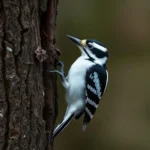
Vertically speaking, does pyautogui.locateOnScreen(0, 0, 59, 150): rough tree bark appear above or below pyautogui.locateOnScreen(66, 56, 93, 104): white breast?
above

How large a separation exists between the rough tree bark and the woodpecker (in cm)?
65

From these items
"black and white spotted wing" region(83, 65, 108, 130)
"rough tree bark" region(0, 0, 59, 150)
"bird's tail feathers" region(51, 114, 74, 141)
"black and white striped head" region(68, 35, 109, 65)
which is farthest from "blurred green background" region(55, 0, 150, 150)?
"rough tree bark" region(0, 0, 59, 150)

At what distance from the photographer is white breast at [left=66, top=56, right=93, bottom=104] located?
173 inches

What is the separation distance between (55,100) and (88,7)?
11.3 feet

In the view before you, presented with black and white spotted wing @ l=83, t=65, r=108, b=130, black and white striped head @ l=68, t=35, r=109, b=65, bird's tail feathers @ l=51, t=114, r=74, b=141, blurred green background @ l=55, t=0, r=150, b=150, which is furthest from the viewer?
blurred green background @ l=55, t=0, r=150, b=150

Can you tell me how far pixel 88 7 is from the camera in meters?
7.17

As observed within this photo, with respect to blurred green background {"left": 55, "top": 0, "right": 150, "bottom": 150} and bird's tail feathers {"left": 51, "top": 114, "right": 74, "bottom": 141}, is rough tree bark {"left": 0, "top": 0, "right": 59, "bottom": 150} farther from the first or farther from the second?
blurred green background {"left": 55, "top": 0, "right": 150, "bottom": 150}

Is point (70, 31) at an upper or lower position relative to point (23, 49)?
lower

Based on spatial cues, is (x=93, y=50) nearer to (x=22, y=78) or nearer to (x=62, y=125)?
(x=62, y=125)

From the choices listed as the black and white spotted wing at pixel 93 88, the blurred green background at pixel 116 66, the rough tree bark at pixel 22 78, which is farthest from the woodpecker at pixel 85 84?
the blurred green background at pixel 116 66

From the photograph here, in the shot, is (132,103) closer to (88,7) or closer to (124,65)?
(124,65)

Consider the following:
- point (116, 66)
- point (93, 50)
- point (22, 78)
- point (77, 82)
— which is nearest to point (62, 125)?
point (77, 82)

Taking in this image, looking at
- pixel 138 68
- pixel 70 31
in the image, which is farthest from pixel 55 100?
pixel 138 68

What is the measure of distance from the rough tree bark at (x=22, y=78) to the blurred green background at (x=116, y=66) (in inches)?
138
